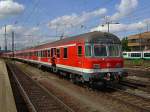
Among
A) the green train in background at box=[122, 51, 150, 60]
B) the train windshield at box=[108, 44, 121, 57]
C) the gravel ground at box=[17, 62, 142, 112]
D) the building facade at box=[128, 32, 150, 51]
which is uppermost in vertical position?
the building facade at box=[128, 32, 150, 51]

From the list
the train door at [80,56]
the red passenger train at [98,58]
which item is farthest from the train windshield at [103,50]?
the train door at [80,56]

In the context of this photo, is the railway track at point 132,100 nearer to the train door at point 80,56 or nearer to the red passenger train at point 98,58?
the red passenger train at point 98,58

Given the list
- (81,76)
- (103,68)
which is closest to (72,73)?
(81,76)

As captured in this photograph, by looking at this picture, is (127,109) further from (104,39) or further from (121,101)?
(104,39)

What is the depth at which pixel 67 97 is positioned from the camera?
14672mm

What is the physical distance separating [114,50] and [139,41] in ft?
306

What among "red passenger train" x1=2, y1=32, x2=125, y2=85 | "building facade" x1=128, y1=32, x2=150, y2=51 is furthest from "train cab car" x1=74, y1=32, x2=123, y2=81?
"building facade" x1=128, y1=32, x2=150, y2=51

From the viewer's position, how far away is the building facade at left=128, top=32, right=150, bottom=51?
102812mm

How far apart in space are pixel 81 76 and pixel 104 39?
2.57 metres

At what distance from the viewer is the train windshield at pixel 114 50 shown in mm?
16391

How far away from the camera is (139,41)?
10712 centimetres

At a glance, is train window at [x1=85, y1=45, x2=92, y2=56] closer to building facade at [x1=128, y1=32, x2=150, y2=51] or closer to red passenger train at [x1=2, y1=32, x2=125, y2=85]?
red passenger train at [x1=2, y1=32, x2=125, y2=85]

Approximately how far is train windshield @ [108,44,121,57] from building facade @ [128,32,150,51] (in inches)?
3379

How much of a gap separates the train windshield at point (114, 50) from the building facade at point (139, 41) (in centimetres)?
8582
